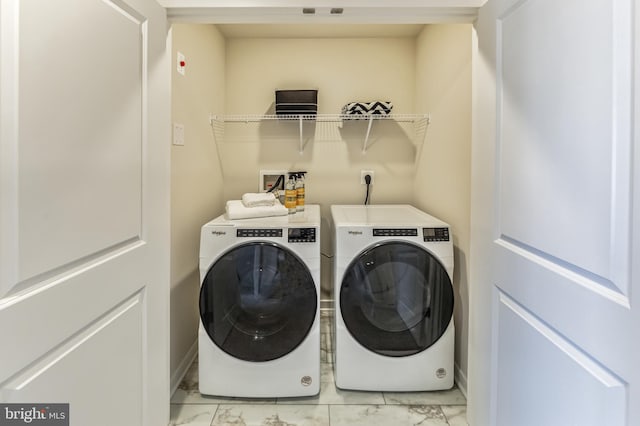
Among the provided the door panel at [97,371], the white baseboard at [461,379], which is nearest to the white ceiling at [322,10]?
the door panel at [97,371]

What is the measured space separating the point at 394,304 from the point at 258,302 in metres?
0.69

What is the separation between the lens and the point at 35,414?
2.52 feet

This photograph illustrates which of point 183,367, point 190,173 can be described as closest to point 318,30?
point 190,173

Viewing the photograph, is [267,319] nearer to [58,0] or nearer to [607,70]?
[58,0]

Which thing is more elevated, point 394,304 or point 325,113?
point 325,113

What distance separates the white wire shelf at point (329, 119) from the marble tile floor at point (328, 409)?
1719 mm

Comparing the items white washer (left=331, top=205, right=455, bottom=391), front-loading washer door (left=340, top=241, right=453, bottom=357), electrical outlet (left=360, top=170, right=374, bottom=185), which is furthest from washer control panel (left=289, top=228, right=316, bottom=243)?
electrical outlet (left=360, top=170, right=374, bottom=185)

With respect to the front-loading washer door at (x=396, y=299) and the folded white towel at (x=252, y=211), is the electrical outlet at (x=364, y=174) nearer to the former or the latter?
the folded white towel at (x=252, y=211)

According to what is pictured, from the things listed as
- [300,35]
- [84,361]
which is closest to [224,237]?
[84,361]

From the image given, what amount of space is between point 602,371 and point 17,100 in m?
1.34

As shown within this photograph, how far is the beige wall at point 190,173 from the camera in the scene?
189 cm

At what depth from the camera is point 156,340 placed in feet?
4.34

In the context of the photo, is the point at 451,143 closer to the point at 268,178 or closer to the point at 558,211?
the point at 558,211

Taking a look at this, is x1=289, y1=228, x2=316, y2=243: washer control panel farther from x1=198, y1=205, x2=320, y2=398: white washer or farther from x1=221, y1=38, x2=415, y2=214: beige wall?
x1=221, y1=38, x2=415, y2=214: beige wall
